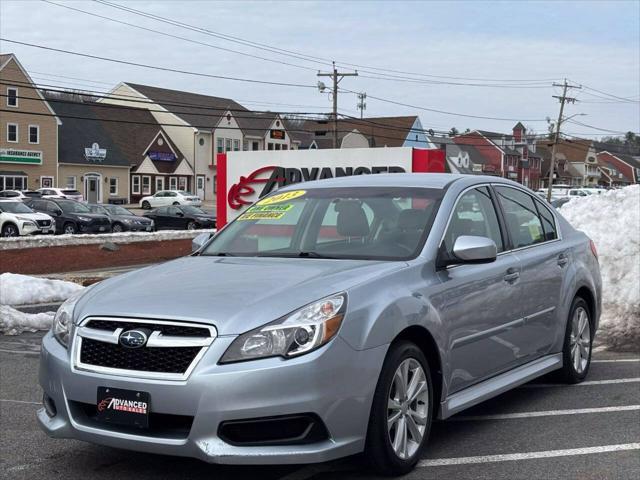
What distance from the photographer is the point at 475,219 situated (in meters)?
5.73

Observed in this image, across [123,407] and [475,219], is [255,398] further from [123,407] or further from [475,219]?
[475,219]

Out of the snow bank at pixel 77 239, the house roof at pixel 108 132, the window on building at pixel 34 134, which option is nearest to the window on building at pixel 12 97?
the window on building at pixel 34 134

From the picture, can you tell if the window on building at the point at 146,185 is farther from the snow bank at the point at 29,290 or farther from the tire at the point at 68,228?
the snow bank at the point at 29,290

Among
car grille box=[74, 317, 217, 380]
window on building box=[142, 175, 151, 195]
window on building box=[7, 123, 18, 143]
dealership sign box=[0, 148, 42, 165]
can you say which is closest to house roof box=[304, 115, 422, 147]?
window on building box=[142, 175, 151, 195]

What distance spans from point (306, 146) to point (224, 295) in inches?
3259

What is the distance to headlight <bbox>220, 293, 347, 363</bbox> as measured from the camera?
3.95 meters

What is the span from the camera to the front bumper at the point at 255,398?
3869 mm

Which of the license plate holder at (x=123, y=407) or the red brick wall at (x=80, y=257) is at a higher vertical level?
the license plate holder at (x=123, y=407)

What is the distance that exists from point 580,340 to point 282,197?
2804mm

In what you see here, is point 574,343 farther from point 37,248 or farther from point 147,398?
point 37,248

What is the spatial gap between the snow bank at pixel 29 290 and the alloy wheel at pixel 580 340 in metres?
7.69

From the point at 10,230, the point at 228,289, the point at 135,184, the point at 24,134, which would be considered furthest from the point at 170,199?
the point at 228,289

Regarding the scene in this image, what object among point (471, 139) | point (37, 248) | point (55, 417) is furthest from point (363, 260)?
point (471, 139)

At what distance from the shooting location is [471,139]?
10944 centimetres
